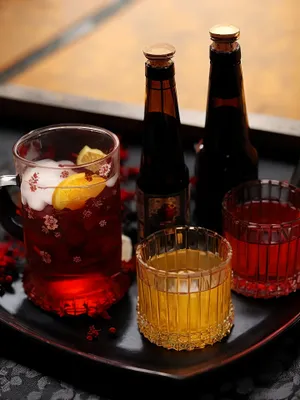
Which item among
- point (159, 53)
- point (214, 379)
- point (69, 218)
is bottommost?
point (214, 379)

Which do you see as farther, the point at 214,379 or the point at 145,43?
the point at 145,43

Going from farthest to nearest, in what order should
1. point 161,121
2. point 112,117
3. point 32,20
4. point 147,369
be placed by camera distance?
point 32,20, point 112,117, point 161,121, point 147,369

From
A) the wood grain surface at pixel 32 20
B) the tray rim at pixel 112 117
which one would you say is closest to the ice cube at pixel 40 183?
the tray rim at pixel 112 117

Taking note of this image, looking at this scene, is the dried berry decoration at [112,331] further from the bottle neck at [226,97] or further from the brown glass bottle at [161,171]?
the bottle neck at [226,97]

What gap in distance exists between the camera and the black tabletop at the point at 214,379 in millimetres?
791

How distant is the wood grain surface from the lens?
155 centimetres

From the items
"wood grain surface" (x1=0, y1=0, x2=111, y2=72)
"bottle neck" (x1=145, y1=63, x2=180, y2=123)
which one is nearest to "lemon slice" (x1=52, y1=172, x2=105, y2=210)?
"bottle neck" (x1=145, y1=63, x2=180, y2=123)

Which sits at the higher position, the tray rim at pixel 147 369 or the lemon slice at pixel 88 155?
the lemon slice at pixel 88 155

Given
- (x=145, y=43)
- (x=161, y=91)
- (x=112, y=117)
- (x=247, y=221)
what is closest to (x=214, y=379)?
(x=247, y=221)

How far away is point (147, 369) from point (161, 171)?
0.24 meters

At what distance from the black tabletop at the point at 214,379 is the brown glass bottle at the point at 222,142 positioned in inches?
8.2

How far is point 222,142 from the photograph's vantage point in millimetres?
964

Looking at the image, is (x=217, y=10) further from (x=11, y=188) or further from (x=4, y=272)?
(x=4, y=272)

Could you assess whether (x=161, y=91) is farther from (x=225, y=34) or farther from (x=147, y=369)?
(x=147, y=369)
